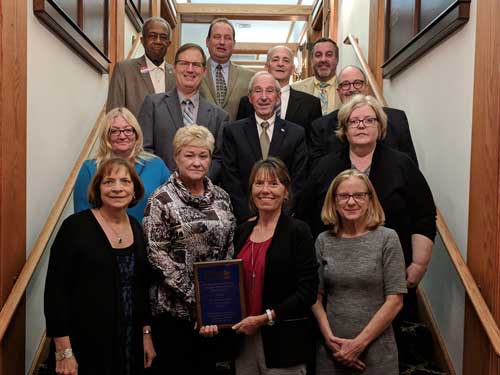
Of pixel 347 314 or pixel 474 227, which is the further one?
pixel 474 227

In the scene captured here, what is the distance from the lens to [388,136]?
332 centimetres

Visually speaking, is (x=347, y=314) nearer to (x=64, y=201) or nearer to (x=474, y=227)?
(x=474, y=227)

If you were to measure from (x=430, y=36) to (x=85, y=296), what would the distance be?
2.67m

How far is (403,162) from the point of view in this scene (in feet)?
9.66

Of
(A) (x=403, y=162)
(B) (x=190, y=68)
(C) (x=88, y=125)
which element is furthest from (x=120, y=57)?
(A) (x=403, y=162)

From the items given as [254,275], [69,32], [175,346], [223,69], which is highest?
[69,32]

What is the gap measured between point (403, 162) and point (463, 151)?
477 mm

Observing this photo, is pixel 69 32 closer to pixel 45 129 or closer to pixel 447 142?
pixel 45 129

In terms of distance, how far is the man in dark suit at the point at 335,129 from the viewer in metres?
3.30

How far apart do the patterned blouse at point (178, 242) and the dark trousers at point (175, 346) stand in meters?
0.05

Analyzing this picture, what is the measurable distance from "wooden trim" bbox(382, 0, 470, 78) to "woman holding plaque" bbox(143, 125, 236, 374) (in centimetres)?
166

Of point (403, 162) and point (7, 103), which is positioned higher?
point (7, 103)

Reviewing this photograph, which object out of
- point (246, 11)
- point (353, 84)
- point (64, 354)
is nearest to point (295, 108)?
point (353, 84)

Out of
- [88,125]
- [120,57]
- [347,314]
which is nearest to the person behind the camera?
[347,314]
